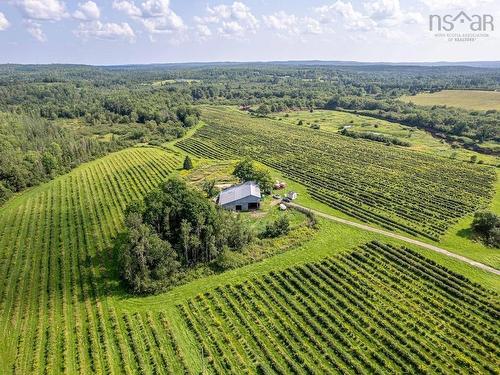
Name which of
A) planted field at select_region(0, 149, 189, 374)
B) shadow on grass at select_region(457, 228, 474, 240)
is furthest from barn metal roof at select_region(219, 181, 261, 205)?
shadow on grass at select_region(457, 228, 474, 240)

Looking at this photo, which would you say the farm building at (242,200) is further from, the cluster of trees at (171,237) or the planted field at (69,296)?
the planted field at (69,296)

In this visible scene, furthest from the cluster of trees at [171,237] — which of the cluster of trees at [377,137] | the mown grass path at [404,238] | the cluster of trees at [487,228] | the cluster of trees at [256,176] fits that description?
the cluster of trees at [377,137]

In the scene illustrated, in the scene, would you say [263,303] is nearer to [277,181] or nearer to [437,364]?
[437,364]

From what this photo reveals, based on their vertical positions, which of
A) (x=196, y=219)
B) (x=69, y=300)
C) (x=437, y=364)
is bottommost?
(x=437, y=364)

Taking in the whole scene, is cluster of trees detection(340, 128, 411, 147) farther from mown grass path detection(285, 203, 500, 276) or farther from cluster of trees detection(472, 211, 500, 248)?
mown grass path detection(285, 203, 500, 276)

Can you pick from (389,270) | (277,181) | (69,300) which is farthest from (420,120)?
(69,300)

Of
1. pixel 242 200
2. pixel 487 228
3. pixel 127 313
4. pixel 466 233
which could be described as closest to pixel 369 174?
pixel 466 233
